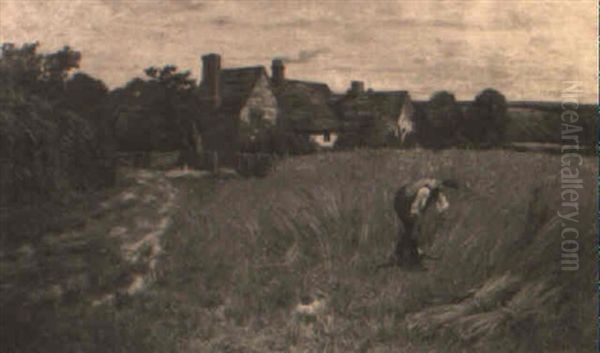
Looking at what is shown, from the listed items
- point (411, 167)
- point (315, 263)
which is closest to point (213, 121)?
point (411, 167)

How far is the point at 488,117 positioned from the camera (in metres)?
28.1

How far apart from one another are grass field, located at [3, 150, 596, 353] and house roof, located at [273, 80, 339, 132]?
29.4 meters

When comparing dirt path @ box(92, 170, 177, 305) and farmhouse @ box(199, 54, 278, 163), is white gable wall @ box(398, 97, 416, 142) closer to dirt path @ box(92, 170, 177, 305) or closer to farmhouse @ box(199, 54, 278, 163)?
farmhouse @ box(199, 54, 278, 163)

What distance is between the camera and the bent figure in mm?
5926

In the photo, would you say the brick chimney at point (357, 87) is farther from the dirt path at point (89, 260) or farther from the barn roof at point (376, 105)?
the dirt path at point (89, 260)

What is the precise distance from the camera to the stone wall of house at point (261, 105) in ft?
101

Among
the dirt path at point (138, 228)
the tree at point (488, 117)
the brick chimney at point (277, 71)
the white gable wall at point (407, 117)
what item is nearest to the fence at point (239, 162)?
the dirt path at point (138, 228)

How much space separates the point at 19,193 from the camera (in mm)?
4848

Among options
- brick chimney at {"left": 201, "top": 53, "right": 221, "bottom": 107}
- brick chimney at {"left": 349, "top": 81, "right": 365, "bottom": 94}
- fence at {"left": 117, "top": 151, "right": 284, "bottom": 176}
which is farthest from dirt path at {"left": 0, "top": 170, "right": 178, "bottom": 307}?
brick chimney at {"left": 349, "top": 81, "right": 365, "bottom": 94}

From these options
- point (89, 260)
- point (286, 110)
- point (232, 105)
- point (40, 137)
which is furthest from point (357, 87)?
point (40, 137)

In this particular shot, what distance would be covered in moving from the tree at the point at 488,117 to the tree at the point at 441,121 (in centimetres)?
107

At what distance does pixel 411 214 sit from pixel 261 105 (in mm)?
26495

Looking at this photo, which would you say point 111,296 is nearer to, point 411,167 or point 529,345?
point 529,345

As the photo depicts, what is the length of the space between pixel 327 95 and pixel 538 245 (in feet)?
134
